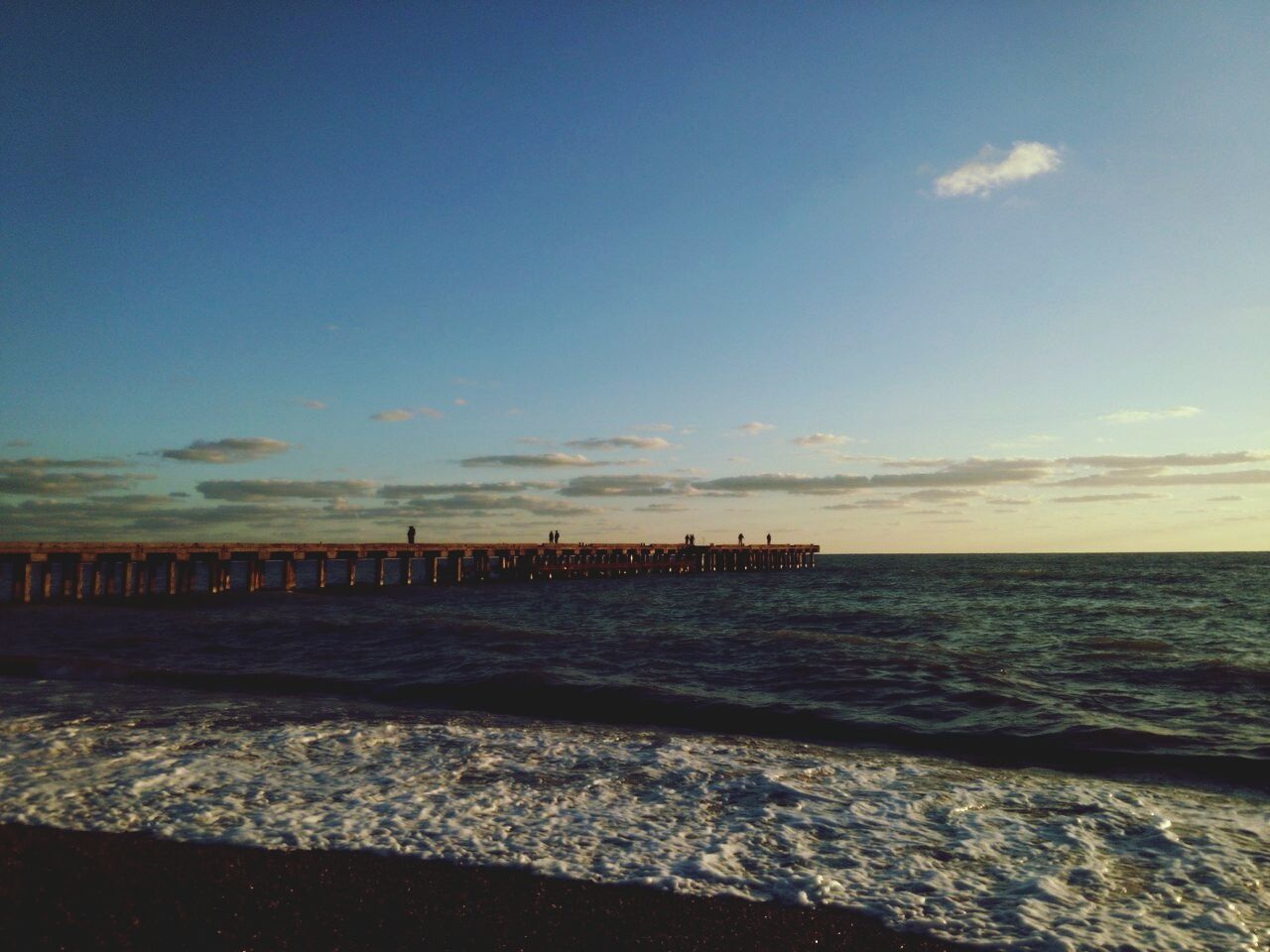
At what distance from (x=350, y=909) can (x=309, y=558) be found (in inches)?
1269

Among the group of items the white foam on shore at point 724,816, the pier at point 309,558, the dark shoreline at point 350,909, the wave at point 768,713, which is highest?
the pier at point 309,558

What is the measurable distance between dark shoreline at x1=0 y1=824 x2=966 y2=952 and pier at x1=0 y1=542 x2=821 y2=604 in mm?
23679

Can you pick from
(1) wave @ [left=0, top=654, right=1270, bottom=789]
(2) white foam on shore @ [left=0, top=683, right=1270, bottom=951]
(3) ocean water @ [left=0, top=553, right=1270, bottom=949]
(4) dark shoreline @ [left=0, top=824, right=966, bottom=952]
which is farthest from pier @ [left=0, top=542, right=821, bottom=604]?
(4) dark shoreline @ [left=0, top=824, right=966, bottom=952]

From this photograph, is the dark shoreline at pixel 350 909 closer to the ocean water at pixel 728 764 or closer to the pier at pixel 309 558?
the ocean water at pixel 728 764

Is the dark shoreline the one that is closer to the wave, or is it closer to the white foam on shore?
the white foam on shore

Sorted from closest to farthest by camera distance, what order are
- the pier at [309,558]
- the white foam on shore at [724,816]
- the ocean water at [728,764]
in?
the white foam on shore at [724,816], the ocean water at [728,764], the pier at [309,558]

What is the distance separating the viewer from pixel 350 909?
425 cm

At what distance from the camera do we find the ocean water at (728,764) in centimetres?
486

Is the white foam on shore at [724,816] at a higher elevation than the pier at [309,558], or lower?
lower

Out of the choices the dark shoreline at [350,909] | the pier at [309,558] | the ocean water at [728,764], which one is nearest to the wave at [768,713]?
the ocean water at [728,764]

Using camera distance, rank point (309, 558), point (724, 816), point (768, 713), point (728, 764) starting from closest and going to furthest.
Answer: point (724, 816), point (728, 764), point (768, 713), point (309, 558)

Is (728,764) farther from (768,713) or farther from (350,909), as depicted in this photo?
(350,909)

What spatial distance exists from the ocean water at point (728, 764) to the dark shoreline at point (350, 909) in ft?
0.81

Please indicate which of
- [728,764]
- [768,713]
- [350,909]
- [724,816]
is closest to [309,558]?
[768,713]
